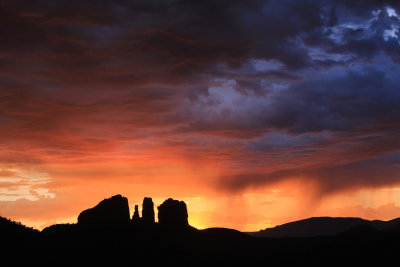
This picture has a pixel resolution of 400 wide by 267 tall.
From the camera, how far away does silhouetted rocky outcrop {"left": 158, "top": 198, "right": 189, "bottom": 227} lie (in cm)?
14762

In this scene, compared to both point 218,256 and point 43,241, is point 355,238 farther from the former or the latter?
point 43,241

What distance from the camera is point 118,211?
5266 inches

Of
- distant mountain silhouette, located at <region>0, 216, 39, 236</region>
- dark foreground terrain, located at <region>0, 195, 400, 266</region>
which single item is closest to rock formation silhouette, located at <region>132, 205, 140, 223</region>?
dark foreground terrain, located at <region>0, 195, 400, 266</region>

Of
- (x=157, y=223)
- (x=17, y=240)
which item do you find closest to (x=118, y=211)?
(x=157, y=223)

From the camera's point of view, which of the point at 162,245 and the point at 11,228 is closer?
the point at 11,228

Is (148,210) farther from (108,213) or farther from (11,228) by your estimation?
(11,228)

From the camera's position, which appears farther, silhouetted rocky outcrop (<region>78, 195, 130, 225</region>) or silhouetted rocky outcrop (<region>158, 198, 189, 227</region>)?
silhouetted rocky outcrop (<region>158, 198, 189, 227</region>)

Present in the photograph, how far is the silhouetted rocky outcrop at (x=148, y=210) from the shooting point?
479 feet

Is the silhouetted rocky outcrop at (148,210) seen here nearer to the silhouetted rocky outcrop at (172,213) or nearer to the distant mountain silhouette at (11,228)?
the silhouetted rocky outcrop at (172,213)

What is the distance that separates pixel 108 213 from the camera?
5157 inches

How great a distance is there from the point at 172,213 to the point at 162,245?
3329 centimetres

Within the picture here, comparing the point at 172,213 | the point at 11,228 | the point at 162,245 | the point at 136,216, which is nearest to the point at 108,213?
the point at 136,216

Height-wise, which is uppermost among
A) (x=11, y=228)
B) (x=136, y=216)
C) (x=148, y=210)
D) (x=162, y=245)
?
(x=148, y=210)

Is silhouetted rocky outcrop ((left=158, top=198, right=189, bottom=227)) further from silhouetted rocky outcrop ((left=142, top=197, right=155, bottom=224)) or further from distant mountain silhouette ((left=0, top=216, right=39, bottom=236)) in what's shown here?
distant mountain silhouette ((left=0, top=216, right=39, bottom=236))
